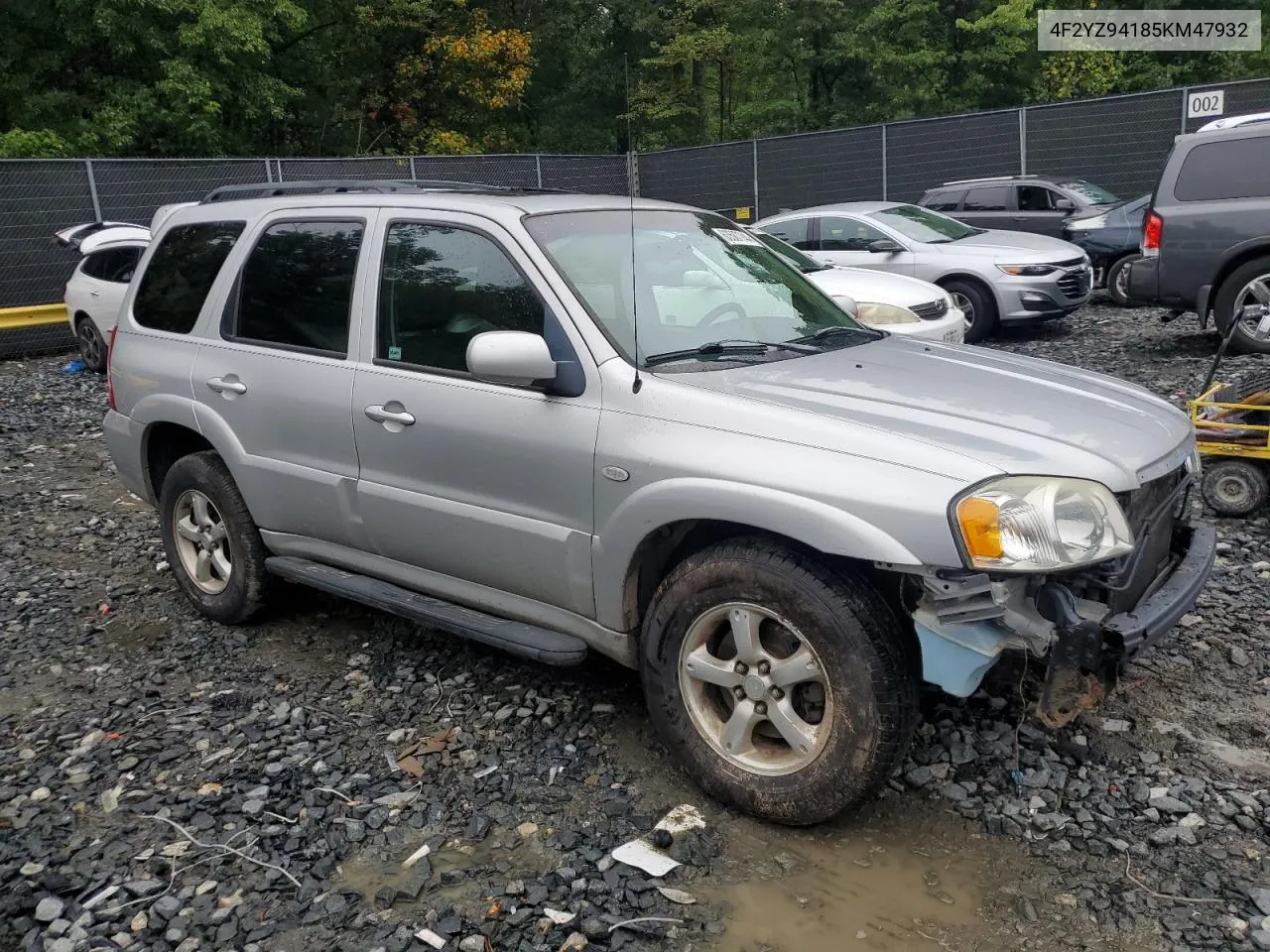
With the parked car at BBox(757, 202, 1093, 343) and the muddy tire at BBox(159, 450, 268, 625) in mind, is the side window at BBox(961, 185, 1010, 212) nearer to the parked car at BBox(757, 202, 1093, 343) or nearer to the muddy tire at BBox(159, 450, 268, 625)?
the parked car at BBox(757, 202, 1093, 343)

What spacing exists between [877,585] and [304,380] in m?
2.46

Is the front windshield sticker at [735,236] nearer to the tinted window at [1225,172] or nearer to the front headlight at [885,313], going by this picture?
the front headlight at [885,313]

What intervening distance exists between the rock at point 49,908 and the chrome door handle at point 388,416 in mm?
1844

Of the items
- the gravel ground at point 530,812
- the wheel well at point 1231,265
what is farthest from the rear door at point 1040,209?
the gravel ground at point 530,812

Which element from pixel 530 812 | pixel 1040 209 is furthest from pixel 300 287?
pixel 1040 209

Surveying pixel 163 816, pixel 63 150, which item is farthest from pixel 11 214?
pixel 163 816

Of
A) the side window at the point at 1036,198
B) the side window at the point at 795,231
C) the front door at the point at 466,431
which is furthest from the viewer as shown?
the side window at the point at 1036,198

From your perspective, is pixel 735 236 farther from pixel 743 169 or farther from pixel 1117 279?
pixel 743 169

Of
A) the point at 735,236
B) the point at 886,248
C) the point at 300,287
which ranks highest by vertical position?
the point at 735,236

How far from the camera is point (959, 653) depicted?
290cm

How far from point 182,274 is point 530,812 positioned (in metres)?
3.13

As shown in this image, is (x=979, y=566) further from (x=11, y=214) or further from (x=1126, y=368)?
(x=11, y=214)

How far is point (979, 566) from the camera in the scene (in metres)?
2.77

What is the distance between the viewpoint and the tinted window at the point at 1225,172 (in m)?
9.13
